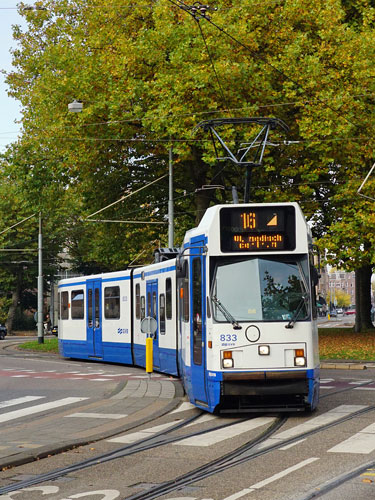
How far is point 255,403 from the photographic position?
1315cm

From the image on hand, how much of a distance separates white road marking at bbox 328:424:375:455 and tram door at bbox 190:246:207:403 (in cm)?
281

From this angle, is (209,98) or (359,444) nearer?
(359,444)

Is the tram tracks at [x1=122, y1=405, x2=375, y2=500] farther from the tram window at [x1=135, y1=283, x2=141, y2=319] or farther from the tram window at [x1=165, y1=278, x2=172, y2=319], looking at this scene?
the tram window at [x1=135, y1=283, x2=141, y2=319]

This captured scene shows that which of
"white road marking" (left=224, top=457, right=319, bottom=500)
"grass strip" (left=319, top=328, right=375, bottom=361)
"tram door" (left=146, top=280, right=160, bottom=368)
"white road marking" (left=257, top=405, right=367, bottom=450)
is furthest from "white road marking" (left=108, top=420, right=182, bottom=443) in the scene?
"grass strip" (left=319, top=328, right=375, bottom=361)

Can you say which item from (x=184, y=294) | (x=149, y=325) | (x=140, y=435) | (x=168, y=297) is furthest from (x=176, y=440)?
(x=168, y=297)

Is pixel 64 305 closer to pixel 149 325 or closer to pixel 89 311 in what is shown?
pixel 89 311

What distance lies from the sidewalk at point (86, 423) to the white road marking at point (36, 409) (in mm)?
296

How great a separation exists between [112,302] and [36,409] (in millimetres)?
11318

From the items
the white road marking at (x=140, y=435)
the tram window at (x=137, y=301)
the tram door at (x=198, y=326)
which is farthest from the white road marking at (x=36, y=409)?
the tram window at (x=137, y=301)

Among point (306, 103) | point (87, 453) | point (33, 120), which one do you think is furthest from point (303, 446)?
point (33, 120)

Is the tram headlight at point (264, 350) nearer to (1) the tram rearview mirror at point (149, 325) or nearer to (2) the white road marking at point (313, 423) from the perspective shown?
(2) the white road marking at point (313, 423)

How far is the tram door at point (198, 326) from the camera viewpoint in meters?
13.0

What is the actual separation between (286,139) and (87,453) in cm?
2129

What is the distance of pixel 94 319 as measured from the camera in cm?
2731
